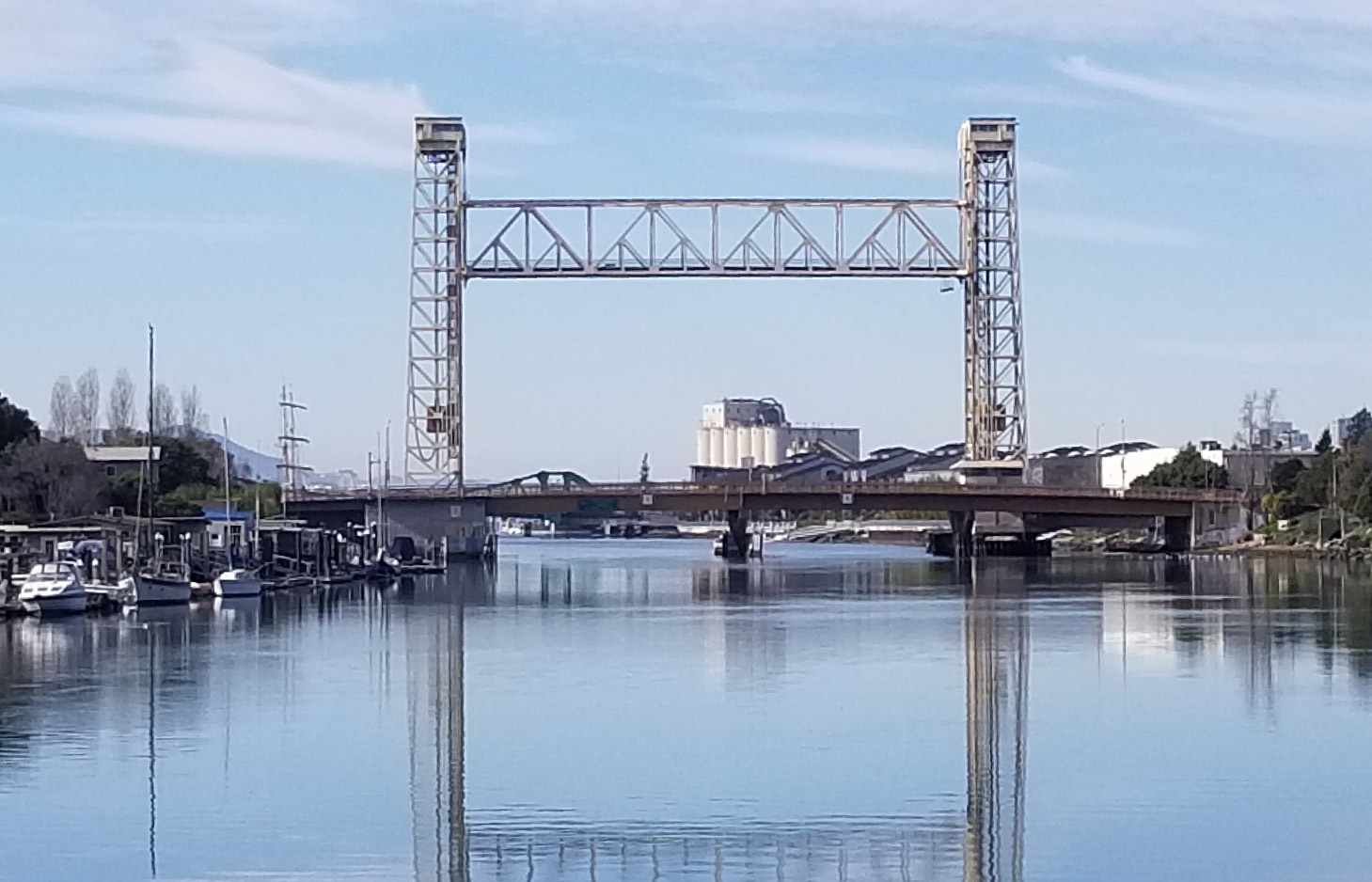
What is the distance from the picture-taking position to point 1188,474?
369ft

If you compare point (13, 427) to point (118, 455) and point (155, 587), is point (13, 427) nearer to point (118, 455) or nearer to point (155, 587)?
point (118, 455)

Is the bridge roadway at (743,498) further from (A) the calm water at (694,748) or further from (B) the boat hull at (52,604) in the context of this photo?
(B) the boat hull at (52,604)

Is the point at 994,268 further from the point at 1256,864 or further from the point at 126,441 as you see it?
the point at 1256,864

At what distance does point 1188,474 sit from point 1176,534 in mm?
13197

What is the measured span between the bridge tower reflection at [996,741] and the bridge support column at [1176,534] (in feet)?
159

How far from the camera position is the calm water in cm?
1775

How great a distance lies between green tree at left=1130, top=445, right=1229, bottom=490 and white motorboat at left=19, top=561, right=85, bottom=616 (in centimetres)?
6751

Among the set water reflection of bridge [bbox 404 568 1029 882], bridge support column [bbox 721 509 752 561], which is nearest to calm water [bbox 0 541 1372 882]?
water reflection of bridge [bbox 404 568 1029 882]

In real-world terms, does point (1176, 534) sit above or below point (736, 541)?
above

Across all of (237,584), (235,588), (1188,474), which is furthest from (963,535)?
(235,588)

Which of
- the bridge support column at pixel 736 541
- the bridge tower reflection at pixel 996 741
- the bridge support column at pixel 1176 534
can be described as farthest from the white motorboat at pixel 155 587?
the bridge support column at pixel 1176 534

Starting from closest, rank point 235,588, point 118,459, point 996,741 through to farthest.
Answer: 1. point 996,741
2. point 235,588
3. point 118,459

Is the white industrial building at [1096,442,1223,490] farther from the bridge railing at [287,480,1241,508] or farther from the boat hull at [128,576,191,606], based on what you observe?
the boat hull at [128,576,191,606]

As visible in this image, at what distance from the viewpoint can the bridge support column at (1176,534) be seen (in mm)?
97688
